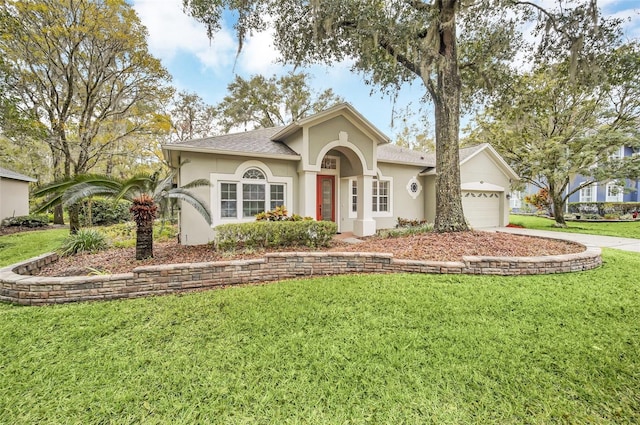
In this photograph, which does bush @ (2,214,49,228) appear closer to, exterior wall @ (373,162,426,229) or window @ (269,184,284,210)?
window @ (269,184,284,210)

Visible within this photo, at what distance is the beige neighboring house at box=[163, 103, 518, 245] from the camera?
8.68 meters

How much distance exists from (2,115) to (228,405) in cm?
1485

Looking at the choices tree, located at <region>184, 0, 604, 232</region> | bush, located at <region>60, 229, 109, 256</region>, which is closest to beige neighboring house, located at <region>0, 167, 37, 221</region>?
bush, located at <region>60, 229, 109, 256</region>

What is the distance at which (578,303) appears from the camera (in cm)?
425

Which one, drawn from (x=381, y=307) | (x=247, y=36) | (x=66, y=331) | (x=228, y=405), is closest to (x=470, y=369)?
(x=381, y=307)

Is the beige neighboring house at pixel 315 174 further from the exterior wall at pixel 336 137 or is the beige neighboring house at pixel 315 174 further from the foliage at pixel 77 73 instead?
the foliage at pixel 77 73

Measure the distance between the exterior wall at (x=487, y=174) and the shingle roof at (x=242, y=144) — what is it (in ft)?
32.8

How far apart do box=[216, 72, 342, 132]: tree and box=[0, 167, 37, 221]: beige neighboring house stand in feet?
47.0

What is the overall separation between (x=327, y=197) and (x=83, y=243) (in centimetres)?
837

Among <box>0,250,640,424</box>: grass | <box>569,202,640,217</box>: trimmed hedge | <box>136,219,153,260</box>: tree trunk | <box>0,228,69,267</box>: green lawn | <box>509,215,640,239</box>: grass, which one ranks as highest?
<box>569,202,640,217</box>: trimmed hedge

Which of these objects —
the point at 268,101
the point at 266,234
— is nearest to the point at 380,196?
the point at 266,234

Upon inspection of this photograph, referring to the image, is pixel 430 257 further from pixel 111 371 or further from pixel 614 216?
pixel 614 216

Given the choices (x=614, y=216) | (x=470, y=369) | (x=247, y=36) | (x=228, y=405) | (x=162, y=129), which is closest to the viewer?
(x=228, y=405)

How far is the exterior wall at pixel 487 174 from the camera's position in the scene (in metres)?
14.1
